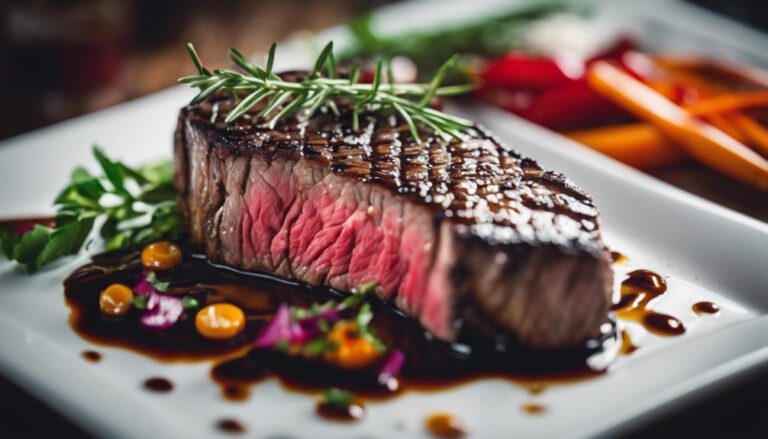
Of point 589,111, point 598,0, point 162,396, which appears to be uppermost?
point 598,0

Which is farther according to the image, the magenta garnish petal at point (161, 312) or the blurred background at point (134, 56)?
the magenta garnish petal at point (161, 312)

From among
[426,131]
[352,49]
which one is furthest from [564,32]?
[426,131]

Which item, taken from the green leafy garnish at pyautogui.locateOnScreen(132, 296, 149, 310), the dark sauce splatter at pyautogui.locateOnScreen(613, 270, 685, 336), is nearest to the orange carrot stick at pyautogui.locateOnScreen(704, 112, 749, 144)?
the dark sauce splatter at pyautogui.locateOnScreen(613, 270, 685, 336)

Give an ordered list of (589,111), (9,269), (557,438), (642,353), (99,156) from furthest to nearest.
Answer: (589,111), (99,156), (9,269), (642,353), (557,438)

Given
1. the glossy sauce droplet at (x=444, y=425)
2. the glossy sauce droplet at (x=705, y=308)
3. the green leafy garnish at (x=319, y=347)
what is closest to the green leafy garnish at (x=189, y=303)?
the green leafy garnish at (x=319, y=347)

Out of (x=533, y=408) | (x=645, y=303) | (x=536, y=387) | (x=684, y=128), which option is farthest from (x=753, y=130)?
(x=533, y=408)

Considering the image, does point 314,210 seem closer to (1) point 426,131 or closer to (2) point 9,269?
(1) point 426,131

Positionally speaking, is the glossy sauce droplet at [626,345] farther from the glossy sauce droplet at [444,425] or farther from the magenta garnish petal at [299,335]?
the magenta garnish petal at [299,335]
